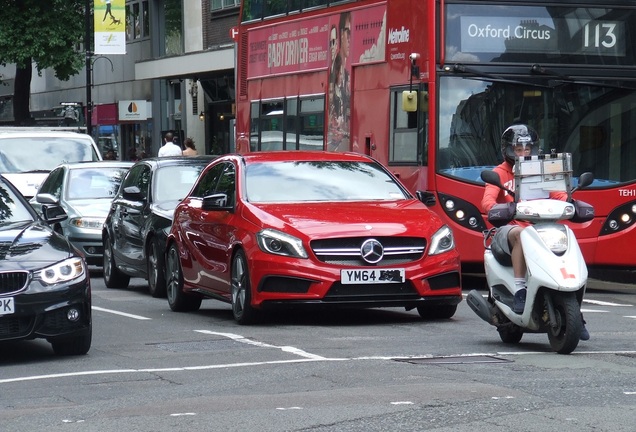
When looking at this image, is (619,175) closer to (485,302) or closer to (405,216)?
(405,216)

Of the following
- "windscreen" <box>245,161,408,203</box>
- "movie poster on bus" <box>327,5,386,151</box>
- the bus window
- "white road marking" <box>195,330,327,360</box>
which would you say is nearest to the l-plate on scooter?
"white road marking" <box>195,330,327,360</box>

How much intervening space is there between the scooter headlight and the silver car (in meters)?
11.9

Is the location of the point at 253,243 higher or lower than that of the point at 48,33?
lower

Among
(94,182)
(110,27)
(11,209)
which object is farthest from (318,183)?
(110,27)

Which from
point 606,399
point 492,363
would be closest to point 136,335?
point 492,363

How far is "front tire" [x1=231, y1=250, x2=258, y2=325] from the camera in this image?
13461 millimetres

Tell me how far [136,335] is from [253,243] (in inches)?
49.9

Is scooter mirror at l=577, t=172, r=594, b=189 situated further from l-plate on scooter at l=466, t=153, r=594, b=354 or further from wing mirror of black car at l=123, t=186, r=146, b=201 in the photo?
wing mirror of black car at l=123, t=186, r=146, b=201

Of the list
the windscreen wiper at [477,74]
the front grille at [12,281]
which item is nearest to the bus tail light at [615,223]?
the windscreen wiper at [477,74]

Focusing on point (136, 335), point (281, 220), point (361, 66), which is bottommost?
point (136, 335)

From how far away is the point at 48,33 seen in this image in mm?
50375

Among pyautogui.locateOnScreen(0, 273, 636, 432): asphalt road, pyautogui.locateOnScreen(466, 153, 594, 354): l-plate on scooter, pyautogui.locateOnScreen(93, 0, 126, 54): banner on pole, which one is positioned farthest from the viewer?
pyautogui.locateOnScreen(93, 0, 126, 54): banner on pole

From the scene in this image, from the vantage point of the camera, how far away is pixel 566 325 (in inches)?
421

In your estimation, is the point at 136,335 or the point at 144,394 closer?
the point at 144,394
